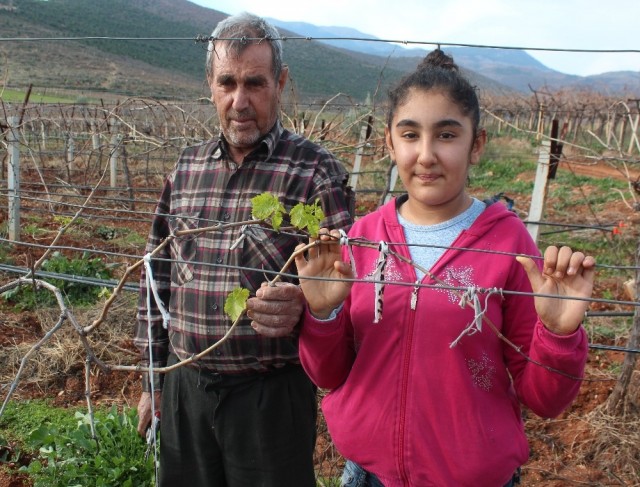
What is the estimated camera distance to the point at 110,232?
8297 mm

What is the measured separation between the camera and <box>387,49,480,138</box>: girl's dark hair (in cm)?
140

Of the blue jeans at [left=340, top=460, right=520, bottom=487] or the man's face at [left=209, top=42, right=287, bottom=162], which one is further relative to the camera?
the man's face at [left=209, top=42, right=287, bottom=162]

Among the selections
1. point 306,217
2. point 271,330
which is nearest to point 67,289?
point 271,330

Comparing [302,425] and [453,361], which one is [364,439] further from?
[302,425]

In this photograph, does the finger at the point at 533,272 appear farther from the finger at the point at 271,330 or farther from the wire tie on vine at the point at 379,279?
the finger at the point at 271,330

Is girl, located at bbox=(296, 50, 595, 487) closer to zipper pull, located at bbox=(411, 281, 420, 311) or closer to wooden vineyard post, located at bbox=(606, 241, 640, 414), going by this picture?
zipper pull, located at bbox=(411, 281, 420, 311)

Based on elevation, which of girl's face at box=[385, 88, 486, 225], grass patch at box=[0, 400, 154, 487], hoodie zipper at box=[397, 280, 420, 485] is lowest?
grass patch at box=[0, 400, 154, 487]

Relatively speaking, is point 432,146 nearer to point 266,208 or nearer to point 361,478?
point 266,208

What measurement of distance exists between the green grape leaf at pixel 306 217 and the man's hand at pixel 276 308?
217 millimetres

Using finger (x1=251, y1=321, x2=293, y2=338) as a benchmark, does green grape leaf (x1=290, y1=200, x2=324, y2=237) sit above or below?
above

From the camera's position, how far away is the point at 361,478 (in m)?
1.50

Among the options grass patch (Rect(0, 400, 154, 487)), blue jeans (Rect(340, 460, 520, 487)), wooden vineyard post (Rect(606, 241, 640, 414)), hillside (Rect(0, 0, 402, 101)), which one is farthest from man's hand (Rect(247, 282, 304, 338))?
hillside (Rect(0, 0, 402, 101))

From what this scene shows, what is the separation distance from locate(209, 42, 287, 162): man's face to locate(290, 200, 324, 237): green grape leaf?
686 mm

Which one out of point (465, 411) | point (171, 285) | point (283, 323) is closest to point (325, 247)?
point (283, 323)
